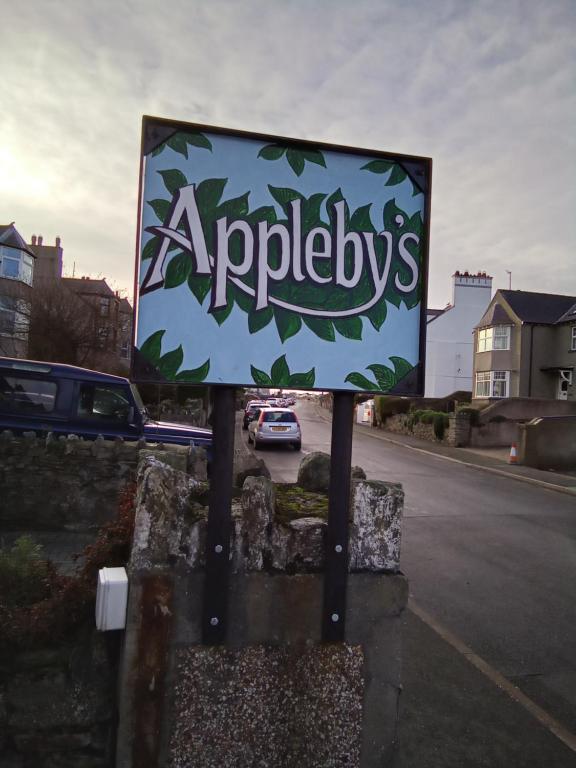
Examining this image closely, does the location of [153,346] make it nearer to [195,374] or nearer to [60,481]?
[195,374]

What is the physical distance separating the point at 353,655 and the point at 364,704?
24 centimetres

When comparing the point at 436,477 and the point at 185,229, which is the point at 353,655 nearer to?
the point at 185,229

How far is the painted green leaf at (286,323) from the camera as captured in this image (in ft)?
9.00

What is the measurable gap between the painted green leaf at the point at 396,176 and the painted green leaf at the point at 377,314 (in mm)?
618

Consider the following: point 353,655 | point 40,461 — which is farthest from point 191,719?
point 40,461

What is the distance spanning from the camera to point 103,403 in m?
8.98

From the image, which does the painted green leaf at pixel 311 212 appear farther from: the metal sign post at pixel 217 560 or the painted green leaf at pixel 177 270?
the metal sign post at pixel 217 560

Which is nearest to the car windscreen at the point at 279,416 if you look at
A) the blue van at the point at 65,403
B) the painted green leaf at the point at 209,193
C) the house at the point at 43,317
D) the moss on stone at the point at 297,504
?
the house at the point at 43,317

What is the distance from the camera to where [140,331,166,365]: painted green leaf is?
2.62 metres

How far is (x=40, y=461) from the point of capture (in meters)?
7.69

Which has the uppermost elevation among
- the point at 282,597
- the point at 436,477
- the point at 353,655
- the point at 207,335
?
the point at 207,335

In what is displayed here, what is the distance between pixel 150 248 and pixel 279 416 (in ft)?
69.0

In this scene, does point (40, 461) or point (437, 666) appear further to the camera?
point (40, 461)

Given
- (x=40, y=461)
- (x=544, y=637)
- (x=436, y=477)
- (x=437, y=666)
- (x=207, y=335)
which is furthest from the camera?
(x=436, y=477)
